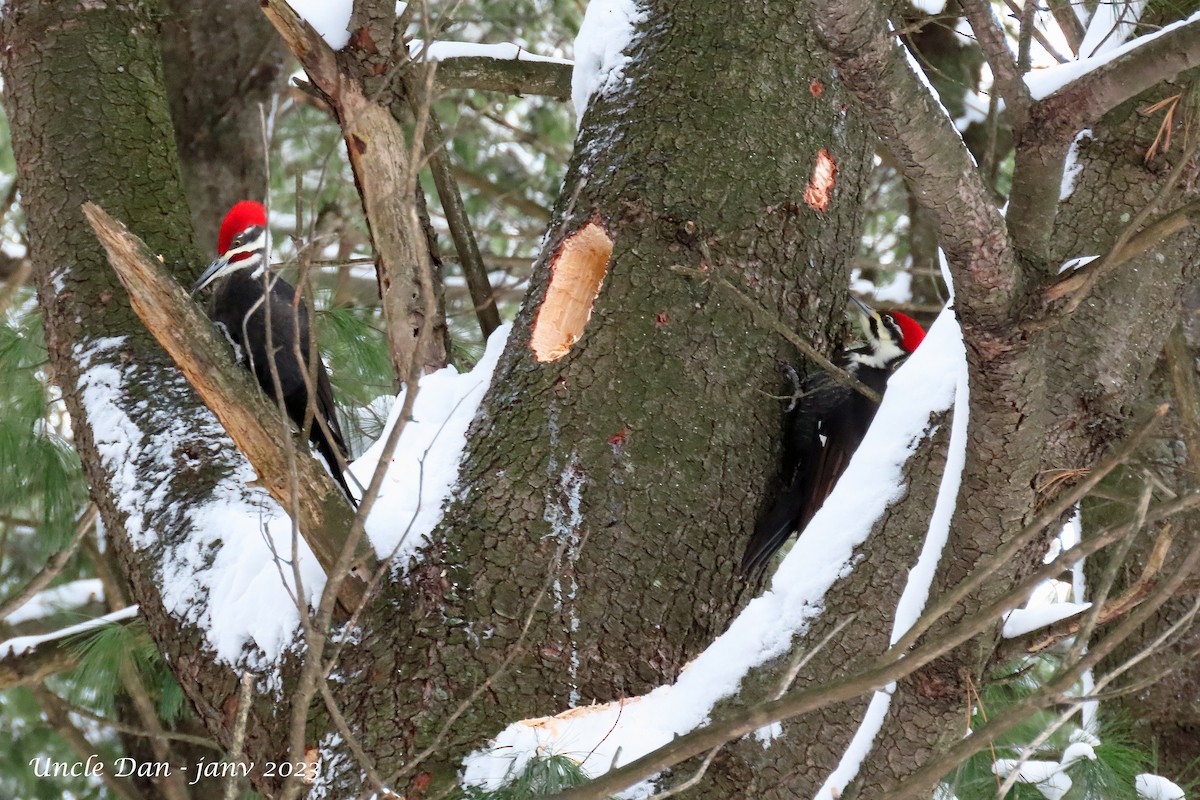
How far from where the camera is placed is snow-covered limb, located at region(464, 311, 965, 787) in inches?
67.0

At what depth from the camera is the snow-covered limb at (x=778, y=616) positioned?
1701 millimetres

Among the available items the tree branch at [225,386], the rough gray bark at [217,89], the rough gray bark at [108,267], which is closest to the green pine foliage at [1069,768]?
the tree branch at [225,386]

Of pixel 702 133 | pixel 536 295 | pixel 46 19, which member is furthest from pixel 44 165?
pixel 702 133

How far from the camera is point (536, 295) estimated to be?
218 cm

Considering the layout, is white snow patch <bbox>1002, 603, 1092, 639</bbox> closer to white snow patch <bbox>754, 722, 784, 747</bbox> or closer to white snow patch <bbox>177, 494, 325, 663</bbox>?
white snow patch <bbox>754, 722, 784, 747</bbox>

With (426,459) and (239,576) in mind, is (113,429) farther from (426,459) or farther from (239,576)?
(426,459)

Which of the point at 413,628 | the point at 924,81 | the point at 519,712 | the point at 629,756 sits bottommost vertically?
the point at 629,756

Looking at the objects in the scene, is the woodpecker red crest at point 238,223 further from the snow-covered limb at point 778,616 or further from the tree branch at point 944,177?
the tree branch at point 944,177

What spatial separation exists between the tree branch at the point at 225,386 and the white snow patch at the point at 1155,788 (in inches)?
69.0

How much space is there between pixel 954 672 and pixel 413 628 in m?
0.79

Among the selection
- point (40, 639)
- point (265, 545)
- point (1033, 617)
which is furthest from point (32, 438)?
point (1033, 617)

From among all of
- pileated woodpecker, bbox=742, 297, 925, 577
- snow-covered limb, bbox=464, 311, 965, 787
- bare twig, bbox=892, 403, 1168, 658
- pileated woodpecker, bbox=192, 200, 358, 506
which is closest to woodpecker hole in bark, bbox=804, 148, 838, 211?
pileated woodpecker, bbox=742, 297, 925, 577

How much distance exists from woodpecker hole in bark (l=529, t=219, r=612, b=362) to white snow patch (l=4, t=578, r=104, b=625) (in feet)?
9.09

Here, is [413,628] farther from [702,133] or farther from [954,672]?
[702,133]
